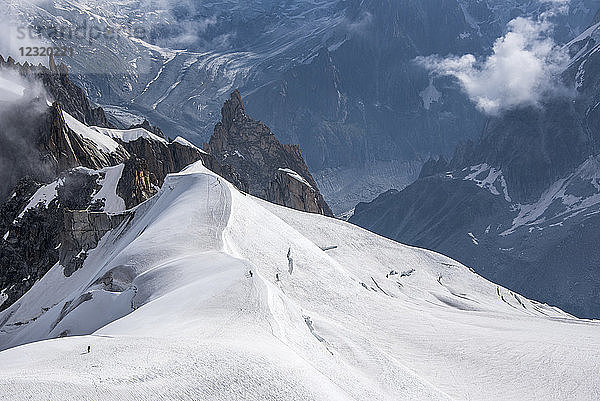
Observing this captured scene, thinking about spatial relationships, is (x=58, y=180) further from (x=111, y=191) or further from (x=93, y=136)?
(x=93, y=136)

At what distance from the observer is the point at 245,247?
112 ft

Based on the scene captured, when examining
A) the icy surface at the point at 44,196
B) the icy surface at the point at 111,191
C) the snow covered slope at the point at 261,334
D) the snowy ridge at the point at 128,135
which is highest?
the snowy ridge at the point at 128,135

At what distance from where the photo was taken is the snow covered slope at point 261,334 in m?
13.1

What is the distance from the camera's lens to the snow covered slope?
1305cm

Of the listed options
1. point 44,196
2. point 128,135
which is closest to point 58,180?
point 44,196

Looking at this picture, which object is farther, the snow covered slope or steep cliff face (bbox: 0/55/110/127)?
steep cliff face (bbox: 0/55/110/127)

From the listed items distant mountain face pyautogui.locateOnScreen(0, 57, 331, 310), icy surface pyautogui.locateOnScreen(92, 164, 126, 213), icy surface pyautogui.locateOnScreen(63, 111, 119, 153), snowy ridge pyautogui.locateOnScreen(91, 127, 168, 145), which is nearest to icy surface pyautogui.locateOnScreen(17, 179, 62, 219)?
distant mountain face pyautogui.locateOnScreen(0, 57, 331, 310)

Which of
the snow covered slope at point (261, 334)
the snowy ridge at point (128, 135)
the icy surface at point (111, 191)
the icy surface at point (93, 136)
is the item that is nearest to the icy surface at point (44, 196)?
the icy surface at point (111, 191)

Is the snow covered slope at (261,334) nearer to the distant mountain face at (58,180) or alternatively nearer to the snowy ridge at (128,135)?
the distant mountain face at (58,180)

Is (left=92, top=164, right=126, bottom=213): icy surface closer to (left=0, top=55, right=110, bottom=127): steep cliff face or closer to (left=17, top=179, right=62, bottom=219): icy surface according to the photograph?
(left=17, top=179, right=62, bottom=219): icy surface

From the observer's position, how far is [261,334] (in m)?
17.8

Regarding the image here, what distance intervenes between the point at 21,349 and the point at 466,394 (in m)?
15.5

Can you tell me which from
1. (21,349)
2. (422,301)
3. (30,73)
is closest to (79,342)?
(21,349)

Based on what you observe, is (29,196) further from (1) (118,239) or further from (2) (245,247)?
(2) (245,247)
